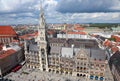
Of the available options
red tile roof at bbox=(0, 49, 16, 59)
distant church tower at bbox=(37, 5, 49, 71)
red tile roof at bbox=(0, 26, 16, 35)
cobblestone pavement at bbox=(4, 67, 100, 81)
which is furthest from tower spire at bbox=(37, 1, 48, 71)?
red tile roof at bbox=(0, 26, 16, 35)

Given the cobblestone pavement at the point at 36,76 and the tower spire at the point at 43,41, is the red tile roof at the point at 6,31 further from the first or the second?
the tower spire at the point at 43,41

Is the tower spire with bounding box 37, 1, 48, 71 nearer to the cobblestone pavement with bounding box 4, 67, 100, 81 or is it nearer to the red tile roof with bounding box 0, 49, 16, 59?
the cobblestone pavement with bounding box 4, 67, 100, 81

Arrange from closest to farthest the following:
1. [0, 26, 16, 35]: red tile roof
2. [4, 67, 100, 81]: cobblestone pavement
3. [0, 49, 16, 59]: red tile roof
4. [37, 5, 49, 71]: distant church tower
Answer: [4, 67, 100, 81]: cobblestone pavement → [0, 49, 16, 59]: red tile roof → [37, 5, 49, 71]: distant church tower → [0, 26, 16, 35]: red tile roof

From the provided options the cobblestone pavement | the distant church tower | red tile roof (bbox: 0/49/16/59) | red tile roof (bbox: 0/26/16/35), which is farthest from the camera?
red tile roof (bbox: 0/26/16/35)

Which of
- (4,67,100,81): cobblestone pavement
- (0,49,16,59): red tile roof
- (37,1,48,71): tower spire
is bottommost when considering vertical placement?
(4,67,100,81): cobblestone pavement

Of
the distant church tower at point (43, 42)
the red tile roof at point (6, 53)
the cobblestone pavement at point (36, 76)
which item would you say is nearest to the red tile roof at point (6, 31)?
the red tile roof at point (6, 53)

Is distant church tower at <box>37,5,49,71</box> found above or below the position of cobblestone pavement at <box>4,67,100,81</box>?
above

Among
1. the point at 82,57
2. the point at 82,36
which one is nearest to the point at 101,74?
the point at 82,57

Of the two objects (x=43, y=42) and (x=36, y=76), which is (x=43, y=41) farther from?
(x=36, y=76)

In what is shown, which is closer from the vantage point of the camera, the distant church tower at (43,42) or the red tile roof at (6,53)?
the red tile roof at (6,53)

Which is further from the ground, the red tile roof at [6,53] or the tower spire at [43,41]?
the tower spire at [43,41]

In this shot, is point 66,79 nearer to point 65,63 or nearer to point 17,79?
point 65,63
